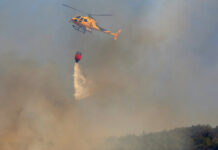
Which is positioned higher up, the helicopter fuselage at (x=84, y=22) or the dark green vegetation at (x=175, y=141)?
the helicopter fuselage at (x=84, y=22)

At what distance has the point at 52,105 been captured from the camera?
2485 inches

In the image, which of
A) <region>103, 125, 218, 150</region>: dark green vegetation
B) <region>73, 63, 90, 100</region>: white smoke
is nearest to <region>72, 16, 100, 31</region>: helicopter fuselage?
<region>73, 63, 90, 100</region>: white smoke

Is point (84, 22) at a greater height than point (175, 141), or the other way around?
point (84, 22)

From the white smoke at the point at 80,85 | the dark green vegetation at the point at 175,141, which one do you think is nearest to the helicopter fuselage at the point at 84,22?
the white smoke at the point at 80,85

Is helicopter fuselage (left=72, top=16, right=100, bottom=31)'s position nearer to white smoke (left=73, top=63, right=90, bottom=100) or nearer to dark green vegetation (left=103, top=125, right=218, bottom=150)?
white smoke (left=73, top=63, right=90, bottom=100)

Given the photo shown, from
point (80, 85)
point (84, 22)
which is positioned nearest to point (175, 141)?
point (80, 85)

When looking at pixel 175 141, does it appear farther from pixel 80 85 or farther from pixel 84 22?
pixel 84 22

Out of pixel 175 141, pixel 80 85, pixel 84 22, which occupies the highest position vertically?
pixel 84 22

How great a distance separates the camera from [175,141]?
49.9 metres

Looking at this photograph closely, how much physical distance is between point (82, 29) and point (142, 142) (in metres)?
26.7

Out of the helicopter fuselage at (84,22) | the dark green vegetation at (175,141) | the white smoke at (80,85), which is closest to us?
the dark green vegetation at (175,141)

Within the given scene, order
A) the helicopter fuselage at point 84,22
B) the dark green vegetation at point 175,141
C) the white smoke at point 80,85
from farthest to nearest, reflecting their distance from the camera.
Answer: the helicopter fuselage at point 84,22, the white smoke at point 80,85, the dark green vegetation at point 175,141

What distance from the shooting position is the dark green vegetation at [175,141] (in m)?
46.2

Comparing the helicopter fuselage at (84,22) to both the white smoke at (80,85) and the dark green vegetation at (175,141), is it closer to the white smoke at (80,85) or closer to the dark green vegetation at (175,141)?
the white smoke at (80,85)
